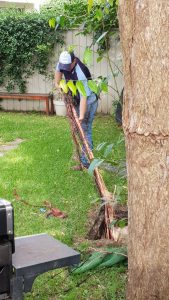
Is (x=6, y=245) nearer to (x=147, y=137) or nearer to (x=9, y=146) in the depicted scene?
(x=147, y=137)

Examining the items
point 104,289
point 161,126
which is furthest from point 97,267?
point 161,126

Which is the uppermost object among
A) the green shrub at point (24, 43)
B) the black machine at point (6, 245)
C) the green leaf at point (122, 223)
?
the green shrub at point (24, 43)

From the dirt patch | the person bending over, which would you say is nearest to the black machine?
the person bending over

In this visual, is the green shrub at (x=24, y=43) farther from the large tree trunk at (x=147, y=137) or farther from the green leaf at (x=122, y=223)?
the large tree trunk at (x=147, y=137)

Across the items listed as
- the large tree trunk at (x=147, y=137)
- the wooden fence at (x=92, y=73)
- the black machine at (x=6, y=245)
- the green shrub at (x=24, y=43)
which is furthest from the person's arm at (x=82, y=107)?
the green shrub at (x=24, y=43)

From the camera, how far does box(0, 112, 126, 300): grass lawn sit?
3449 millimetres

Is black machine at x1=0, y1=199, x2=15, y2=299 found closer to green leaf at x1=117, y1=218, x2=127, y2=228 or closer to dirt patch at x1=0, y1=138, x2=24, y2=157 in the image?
green leaf at x1=117, y1=218, x2=127, y2=228

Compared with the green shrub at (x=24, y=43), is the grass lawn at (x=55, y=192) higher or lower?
lower

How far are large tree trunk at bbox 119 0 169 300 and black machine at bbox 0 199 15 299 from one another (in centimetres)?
57

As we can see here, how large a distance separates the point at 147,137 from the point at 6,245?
0.79m

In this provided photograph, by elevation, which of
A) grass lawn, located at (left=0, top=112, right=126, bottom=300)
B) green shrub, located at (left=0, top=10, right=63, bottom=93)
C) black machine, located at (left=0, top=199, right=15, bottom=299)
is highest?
green shrub, located at (left=0, top=10, right=63, bottom=93)

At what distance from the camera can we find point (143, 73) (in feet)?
6.73

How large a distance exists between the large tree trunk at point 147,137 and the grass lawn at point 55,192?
1051 mm

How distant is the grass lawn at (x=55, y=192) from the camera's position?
3449 millimetres
